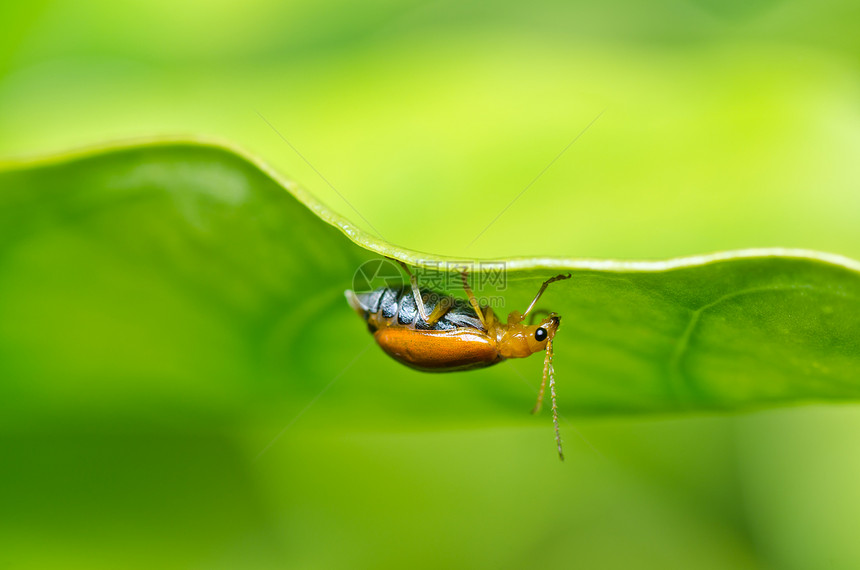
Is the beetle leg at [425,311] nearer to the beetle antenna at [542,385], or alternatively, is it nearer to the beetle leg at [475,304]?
the beetle leg at [475,304]

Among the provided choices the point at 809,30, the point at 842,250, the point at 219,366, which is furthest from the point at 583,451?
the point at 809,30

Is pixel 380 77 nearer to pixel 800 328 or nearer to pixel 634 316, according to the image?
pixel 634 316

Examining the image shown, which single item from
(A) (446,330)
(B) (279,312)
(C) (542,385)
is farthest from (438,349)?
(B) (279,312)

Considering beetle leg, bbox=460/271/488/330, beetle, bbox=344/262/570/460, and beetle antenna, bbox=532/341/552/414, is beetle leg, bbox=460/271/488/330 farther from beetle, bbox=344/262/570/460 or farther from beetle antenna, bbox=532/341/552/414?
beetle antenna, bbox=532/341/552/414

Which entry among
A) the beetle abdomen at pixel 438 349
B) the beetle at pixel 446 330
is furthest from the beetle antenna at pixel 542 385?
the beetle abdomen at pixel 438 349

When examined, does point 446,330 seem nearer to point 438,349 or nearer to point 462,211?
point 438,349
